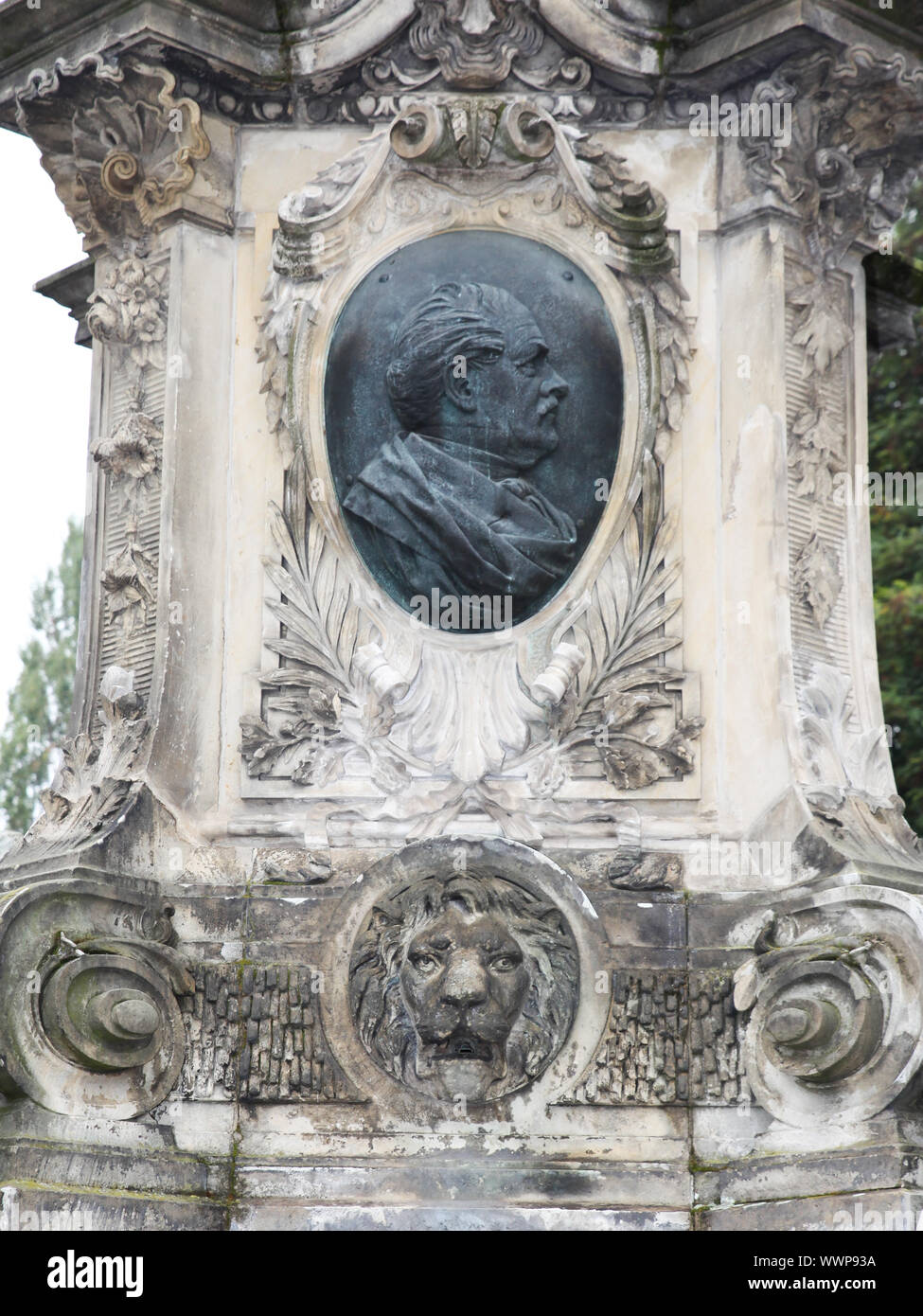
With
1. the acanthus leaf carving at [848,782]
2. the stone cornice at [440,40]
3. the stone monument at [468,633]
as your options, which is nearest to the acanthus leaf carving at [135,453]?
the stone monument at [468,633]

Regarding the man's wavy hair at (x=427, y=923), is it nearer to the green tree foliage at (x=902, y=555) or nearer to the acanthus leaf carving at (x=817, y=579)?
the acanthus leaf carving at (x=817, y=579)

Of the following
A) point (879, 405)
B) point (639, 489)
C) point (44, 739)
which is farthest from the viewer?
point (44, 739)

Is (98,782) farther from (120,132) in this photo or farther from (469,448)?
(120,132)

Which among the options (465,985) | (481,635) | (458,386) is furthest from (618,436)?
(465,985)

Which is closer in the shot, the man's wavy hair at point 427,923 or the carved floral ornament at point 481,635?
the man's wavy hair at point 427,923

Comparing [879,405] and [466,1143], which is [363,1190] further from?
[879,405]

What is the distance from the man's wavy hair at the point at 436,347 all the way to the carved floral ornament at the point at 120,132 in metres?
1.41

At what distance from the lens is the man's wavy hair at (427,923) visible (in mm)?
10414

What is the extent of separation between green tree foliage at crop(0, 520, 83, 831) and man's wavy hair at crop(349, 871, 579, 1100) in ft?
47.0

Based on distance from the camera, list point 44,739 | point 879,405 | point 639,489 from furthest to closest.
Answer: point 44,739 < point 879,405 < point 639,489

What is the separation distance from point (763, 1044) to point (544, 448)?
9.85 ft

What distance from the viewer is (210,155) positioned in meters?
11.6

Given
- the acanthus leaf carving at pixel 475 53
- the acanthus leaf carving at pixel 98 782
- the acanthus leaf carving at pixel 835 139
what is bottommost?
the acanthus leaf carving at pixel 98 782

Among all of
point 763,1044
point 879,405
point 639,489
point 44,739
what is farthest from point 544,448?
point 44,739
